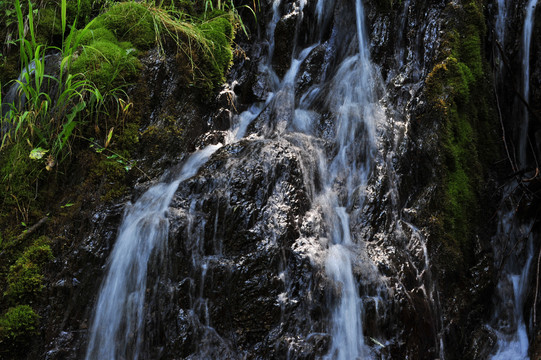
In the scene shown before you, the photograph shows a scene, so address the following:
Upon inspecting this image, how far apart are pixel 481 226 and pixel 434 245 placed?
71cm

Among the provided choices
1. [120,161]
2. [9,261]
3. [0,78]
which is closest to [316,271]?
[120,161]

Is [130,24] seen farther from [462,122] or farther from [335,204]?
[462,122]

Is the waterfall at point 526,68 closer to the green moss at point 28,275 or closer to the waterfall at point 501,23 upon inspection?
the waterfall at point 501,23

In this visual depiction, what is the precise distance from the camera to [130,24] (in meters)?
4.38

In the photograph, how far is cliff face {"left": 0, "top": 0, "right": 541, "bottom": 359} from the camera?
2.84 m

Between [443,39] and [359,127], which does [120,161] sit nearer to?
[359,127]

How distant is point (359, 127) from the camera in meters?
3.94

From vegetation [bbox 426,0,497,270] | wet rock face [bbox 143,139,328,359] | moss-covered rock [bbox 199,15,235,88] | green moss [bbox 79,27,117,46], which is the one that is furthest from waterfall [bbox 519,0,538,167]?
green moss [bbox 79,27,117,46]

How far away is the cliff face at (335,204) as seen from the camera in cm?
284

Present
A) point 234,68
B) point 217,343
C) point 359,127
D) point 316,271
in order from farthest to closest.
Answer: point 234,68 → point 359,127 → point 316,271 → point 217,343

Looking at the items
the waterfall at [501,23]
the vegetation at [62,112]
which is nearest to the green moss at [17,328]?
the vegetation at [62,112]

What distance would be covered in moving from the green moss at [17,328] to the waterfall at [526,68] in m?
4.80

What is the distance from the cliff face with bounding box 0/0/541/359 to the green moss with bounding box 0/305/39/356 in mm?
75

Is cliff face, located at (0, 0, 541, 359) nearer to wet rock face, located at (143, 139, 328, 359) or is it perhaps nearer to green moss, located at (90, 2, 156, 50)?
wet rock face, located at (143, 139, 328, 359)
